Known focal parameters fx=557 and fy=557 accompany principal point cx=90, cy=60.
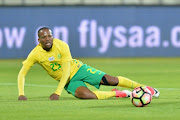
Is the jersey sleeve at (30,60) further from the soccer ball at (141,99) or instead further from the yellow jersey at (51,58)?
the soccer ball at (141,99)

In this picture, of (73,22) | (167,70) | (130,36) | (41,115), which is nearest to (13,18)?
(73,22)

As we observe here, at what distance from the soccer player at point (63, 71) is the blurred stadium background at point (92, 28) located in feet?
45.9

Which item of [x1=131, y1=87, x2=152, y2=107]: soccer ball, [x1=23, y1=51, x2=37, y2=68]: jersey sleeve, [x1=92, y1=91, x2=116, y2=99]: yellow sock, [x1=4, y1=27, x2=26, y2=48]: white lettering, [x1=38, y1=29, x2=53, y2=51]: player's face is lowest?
[x1=4, y1=27, x2=26, y2=48]: white lettering

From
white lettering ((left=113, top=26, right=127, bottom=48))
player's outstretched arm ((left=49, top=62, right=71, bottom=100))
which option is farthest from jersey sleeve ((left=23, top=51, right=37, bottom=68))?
white lettering ((left=113, top=26, right=127, bottom=48))

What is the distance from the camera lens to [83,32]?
77.3ft

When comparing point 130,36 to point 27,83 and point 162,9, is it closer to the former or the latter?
point 162,9

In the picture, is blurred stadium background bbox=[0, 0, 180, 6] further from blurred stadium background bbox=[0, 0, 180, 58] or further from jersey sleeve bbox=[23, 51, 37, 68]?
jersey sleeve bbox=[23, 51, 37, 68]

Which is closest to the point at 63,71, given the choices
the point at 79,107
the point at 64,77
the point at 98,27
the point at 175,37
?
the point at 64,77

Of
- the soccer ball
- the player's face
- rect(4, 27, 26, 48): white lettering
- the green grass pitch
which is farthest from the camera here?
rect(4, 27, 26, 48): white lettering

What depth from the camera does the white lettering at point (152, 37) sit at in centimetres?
2355

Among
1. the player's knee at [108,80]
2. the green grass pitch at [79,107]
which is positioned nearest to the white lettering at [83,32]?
the green grass pitch at [79,107]

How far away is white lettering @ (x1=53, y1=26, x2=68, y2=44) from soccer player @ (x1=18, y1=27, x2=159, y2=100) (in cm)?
1382

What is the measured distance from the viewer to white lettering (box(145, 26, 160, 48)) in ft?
77.3

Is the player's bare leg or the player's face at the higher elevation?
the player's face
